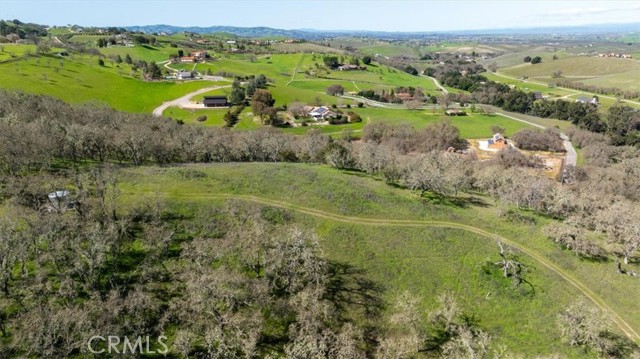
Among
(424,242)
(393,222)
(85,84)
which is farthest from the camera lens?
(85,84)

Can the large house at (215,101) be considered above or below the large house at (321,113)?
above

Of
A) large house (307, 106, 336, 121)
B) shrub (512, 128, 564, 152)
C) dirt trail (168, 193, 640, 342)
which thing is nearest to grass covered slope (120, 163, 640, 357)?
dirt trail (168, 193, 640, 342)

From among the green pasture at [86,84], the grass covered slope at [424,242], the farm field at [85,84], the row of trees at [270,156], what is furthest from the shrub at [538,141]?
the farm field at [85,84]

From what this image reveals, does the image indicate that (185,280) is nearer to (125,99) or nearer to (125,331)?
(125,331)

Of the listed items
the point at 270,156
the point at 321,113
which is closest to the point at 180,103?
the point at 321,113

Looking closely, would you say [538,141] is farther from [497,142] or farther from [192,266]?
[192,266]

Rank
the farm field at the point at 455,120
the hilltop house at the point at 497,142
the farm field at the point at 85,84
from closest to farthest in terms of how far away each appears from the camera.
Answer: the hilltop house at the point at 497,142
the farm field at the point at 85,84
the farm field at the point at 455,120

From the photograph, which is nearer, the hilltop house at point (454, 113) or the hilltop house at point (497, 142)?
the hilltop house at point (497, 142)

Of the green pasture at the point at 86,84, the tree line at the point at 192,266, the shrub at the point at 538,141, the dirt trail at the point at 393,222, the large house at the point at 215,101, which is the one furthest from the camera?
the large house at the point at 215,101

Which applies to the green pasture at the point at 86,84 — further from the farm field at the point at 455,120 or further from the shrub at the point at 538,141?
the shrub at the point at 538,141
